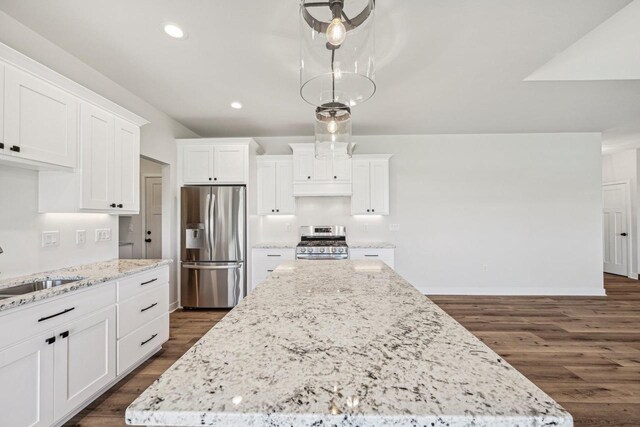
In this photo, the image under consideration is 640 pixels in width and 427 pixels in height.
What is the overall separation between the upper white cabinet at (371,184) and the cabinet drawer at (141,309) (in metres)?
2.81

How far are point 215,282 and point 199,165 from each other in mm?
1647

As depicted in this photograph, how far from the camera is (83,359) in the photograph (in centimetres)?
178

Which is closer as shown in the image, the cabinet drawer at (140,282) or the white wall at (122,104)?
the white wall at (122,104)

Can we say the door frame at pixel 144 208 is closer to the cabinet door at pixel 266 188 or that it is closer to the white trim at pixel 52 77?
the cabinet door at pixel 266 188

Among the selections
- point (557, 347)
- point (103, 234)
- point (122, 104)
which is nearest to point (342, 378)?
point (103, 234)

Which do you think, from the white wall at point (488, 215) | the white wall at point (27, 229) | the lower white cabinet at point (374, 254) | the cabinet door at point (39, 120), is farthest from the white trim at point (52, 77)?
the lower white cabinet at point (374, 254)

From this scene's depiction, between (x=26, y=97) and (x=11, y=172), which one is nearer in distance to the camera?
(x=26, y=97)

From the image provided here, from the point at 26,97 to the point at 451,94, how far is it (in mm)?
3649

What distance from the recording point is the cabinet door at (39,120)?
5.41 ft

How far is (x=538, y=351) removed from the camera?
2.64 metres

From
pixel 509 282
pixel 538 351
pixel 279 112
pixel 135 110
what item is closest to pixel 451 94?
pixel 279 112

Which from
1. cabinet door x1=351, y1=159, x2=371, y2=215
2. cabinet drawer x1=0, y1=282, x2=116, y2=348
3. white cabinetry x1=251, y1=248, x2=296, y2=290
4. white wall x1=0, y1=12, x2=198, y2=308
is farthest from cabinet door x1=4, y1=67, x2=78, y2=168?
cabinet door x1=351, y1=159, x2=371, y2=215

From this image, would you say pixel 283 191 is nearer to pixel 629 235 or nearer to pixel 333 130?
pixel 333 130

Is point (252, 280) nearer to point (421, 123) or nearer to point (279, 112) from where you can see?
point (279, 112)
